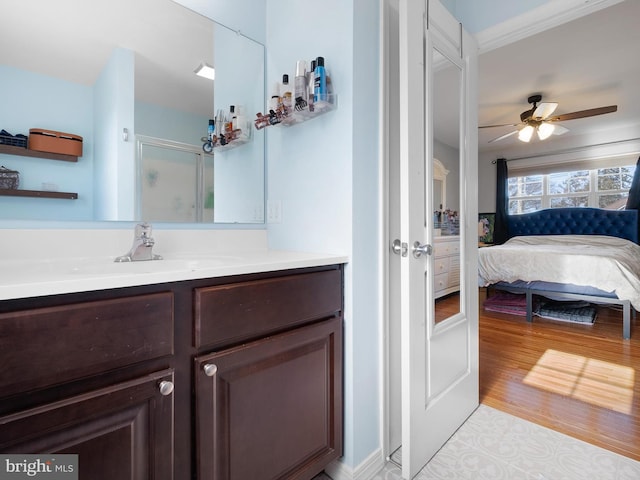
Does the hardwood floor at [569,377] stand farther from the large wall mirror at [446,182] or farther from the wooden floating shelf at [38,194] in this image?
the wooden floating shelf at [38,194]

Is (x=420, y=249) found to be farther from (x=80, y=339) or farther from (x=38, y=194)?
(x=38, y=194)

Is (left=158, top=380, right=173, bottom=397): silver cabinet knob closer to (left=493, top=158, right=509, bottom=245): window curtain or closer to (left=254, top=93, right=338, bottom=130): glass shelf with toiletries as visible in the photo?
(left=254, top=93, right=338, bottom=130): glass shelf with toiletries

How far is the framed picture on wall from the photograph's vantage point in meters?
6.25

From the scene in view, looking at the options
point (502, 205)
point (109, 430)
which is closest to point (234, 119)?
point (109, 430)

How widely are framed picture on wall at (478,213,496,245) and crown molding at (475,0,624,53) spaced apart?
510 centimetres

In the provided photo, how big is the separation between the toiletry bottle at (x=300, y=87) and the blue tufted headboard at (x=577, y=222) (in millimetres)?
5541

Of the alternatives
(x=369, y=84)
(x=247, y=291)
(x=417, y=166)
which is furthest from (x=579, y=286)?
(x=247, y=291)

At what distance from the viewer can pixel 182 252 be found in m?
1.39

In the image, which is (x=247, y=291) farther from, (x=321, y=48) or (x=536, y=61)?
(x=536, y=61)

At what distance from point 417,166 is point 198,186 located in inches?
38.3

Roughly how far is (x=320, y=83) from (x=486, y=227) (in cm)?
602

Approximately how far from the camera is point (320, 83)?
1.25 m

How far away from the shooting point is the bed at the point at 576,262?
119 inches

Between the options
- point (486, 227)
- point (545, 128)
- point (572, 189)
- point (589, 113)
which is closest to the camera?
point (589, 113)
